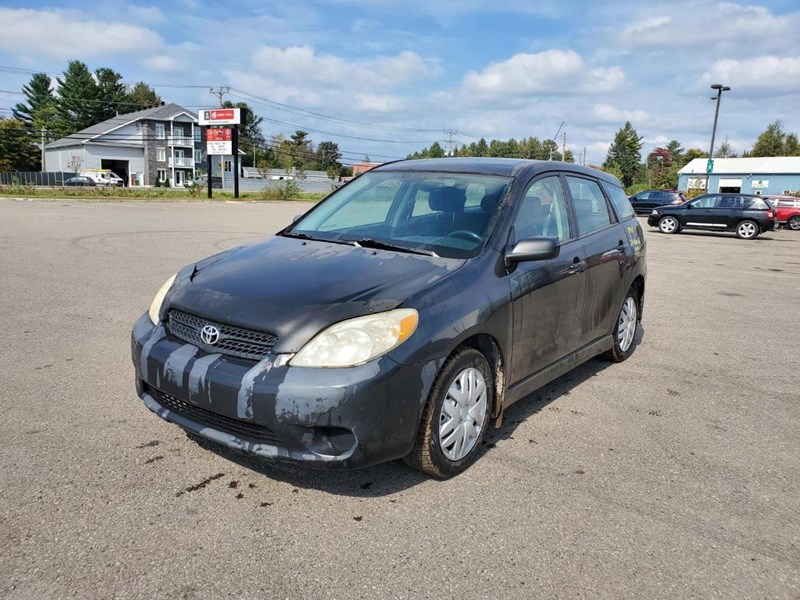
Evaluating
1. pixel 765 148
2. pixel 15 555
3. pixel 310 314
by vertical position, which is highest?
A: pixel 765 148

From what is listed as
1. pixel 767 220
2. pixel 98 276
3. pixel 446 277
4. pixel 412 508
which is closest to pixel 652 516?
pixel 412 508

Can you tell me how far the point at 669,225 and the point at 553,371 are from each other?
22.3m

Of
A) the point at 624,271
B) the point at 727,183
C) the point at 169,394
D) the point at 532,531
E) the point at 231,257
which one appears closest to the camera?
the point at 532,531

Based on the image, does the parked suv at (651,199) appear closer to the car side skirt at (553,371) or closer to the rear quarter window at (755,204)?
the rear quarter window at (755,204)

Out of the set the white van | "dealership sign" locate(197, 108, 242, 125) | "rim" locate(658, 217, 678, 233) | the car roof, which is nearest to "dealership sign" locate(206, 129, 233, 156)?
"dealership sign" locate(197, 108, 242, 125)

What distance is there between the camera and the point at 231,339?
2959 mm

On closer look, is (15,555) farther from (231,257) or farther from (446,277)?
(446,277)

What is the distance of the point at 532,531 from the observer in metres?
2.83

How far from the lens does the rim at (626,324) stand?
5399 millimetres

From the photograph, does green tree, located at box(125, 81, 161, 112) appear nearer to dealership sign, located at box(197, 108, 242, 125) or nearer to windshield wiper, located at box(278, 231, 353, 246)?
dealership sign, located at box(197, 108, 242, 125)

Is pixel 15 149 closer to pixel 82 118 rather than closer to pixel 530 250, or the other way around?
pixel 82 118

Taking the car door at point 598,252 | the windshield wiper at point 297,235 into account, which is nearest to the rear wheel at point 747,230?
the car door at point 598,252

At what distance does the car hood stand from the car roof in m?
1.08

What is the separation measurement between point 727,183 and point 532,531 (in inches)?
2756
